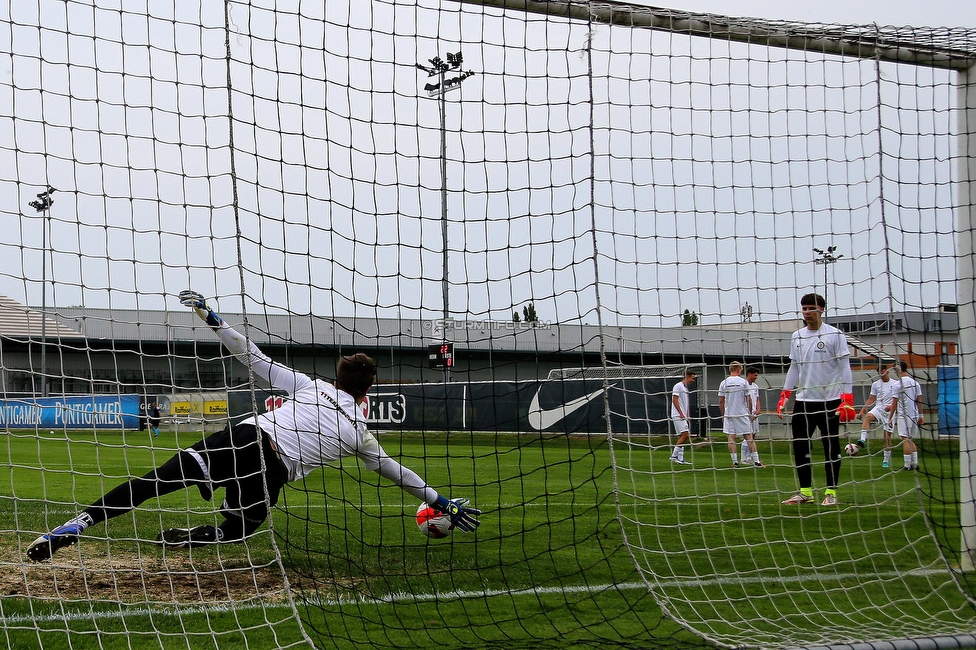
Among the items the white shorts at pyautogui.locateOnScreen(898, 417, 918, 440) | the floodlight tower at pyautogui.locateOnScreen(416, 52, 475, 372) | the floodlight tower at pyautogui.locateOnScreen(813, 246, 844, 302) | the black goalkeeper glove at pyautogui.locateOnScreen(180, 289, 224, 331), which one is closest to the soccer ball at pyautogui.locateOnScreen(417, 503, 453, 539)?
the floodlight tower at pyautogui.locateOnScreen(416, 52, 475, 372)

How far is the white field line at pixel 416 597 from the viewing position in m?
3.97

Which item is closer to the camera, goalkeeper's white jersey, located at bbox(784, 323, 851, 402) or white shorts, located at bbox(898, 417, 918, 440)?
white shorts, located at bbox(898, 417, 918, 440)

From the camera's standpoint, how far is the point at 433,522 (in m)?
5.51

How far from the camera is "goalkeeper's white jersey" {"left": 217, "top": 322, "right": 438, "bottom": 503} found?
502 cm

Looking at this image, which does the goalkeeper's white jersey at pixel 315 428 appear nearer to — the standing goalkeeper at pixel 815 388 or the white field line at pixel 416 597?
the white field line at pixel 416 597

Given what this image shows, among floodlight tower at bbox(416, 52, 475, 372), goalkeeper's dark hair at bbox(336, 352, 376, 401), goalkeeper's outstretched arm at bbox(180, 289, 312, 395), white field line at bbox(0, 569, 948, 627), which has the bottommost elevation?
white field line at bbox(0, 569, 948, 627)

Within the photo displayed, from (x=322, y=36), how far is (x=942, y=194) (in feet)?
12.7

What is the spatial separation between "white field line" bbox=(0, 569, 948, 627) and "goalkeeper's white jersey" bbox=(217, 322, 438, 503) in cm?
92

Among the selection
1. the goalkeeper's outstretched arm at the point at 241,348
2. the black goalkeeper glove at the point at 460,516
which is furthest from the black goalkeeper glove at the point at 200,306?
the black goalkeeper glove at the point at 460,516

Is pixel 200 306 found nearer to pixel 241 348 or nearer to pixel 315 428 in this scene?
pixel 241 348

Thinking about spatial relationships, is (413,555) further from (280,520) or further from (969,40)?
(969,40)

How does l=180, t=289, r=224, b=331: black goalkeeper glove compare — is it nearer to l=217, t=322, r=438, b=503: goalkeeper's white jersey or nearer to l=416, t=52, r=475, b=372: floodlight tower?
l=217, t=322, r=438, b=503: goalkeeper's white jersey

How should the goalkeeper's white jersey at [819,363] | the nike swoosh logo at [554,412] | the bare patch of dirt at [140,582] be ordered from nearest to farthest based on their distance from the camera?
the bare patch of dirt at [140,582]
the goalkeeper's white jersey at [819,363]
the nike swoosh logo at [554,412]

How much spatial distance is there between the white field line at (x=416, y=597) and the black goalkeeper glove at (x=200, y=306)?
59.4 inches
